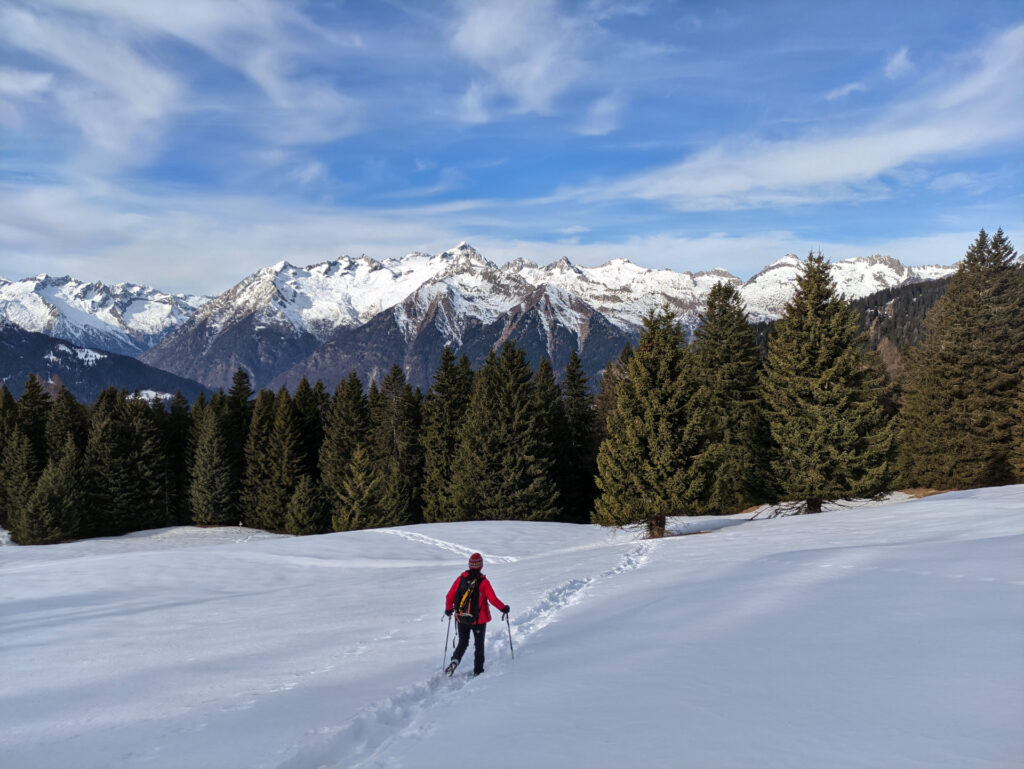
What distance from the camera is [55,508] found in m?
45.9

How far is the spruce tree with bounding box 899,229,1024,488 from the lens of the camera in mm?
34719

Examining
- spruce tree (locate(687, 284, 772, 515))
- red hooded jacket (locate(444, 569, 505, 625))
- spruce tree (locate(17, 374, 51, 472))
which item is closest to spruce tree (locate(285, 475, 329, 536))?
→ spruce tree (locate(17, 374, 51, 472))

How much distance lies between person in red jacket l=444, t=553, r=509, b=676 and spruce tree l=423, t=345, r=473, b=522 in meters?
35.8

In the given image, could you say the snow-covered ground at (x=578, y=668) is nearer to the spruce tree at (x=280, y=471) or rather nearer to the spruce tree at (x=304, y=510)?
the spruce tree at (x=304, y=510)

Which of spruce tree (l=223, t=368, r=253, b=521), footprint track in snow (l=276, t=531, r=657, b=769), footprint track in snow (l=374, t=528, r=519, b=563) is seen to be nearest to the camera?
footprint track in snow (l=276, t=531, r=657, b=769)

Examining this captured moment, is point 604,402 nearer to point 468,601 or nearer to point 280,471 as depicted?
point 280,471

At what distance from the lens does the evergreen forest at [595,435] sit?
25.6 meters

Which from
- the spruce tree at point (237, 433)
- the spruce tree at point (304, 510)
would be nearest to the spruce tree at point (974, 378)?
the spruce tree at point (304, 510)

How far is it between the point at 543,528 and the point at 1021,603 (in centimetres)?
2533

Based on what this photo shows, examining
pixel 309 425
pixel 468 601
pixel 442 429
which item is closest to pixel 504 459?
pixel 442 429

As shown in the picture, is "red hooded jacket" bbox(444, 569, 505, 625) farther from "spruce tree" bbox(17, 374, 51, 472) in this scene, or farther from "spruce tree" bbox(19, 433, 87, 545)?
"spruce tree" bbox(17, 374, 51, 472)

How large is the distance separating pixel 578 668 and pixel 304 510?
4362 centimetres

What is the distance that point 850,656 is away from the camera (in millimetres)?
7945

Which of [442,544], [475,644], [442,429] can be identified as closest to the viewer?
[475,644]
